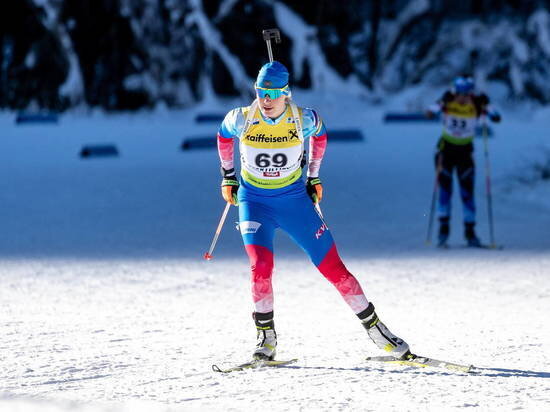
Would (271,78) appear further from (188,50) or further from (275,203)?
(188,50)

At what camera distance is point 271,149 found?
642 cm

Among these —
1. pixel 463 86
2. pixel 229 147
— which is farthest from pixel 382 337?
pixel 463 86

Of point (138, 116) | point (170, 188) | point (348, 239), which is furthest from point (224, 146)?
point (138, 116)

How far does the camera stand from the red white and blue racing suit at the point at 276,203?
6.33 meters

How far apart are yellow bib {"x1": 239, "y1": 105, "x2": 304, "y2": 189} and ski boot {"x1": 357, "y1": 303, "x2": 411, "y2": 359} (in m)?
0.94

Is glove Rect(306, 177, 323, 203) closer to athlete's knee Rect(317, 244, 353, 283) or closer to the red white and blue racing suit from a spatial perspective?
the red white and blue racing suit

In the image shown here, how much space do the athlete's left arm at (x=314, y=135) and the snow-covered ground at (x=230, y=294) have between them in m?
1.19

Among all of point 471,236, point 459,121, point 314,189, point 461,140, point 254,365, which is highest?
point 459,121

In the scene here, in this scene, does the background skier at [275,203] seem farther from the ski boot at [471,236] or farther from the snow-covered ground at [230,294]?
Result: the ski boot at [471,236]

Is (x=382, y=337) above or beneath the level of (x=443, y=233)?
above

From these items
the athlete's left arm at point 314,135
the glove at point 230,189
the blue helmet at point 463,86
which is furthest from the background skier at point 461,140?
the glove at point 230,189

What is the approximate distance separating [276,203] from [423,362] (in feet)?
4.26

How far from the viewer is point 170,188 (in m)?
16.4

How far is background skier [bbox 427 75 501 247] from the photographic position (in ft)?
38.9
